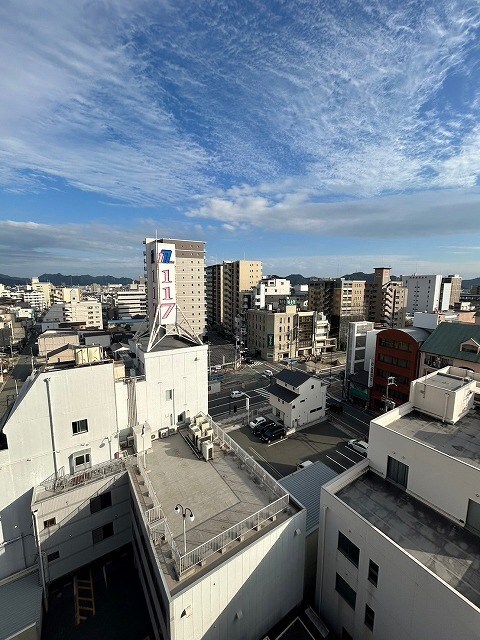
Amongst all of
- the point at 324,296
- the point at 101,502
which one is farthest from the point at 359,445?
the point at 324,296

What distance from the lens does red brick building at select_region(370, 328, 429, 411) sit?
36.2m

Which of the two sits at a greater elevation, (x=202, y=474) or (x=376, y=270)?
(x=376, y=270)

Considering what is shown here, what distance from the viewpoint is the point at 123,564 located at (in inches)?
711

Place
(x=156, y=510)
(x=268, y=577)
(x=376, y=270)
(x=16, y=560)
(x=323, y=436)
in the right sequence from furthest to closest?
(x=376, y=270), (x=323, y=436), (x=16, y=560), (x=156, y=510), (x=268, y=577)

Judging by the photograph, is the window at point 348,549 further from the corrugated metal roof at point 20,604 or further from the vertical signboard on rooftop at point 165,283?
the vertical signboard on rooftop at point 165,283

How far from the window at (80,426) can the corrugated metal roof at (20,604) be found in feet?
26.3

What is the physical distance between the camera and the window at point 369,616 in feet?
40.2

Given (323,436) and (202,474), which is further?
(323,436)

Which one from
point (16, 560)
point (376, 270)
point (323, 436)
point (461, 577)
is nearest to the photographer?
point (461, 577)

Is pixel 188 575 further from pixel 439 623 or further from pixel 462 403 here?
pixel 462 403

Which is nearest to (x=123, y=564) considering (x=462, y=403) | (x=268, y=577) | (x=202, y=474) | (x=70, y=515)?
(x=70, y=515)

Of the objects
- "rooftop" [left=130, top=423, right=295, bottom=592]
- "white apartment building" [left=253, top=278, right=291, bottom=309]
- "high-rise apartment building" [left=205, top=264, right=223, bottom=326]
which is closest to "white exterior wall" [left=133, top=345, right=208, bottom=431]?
"rooftop" [left=130, top=423, right=295, bottom=592]

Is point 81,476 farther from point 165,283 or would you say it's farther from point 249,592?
point 165,283

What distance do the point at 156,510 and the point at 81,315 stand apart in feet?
344
